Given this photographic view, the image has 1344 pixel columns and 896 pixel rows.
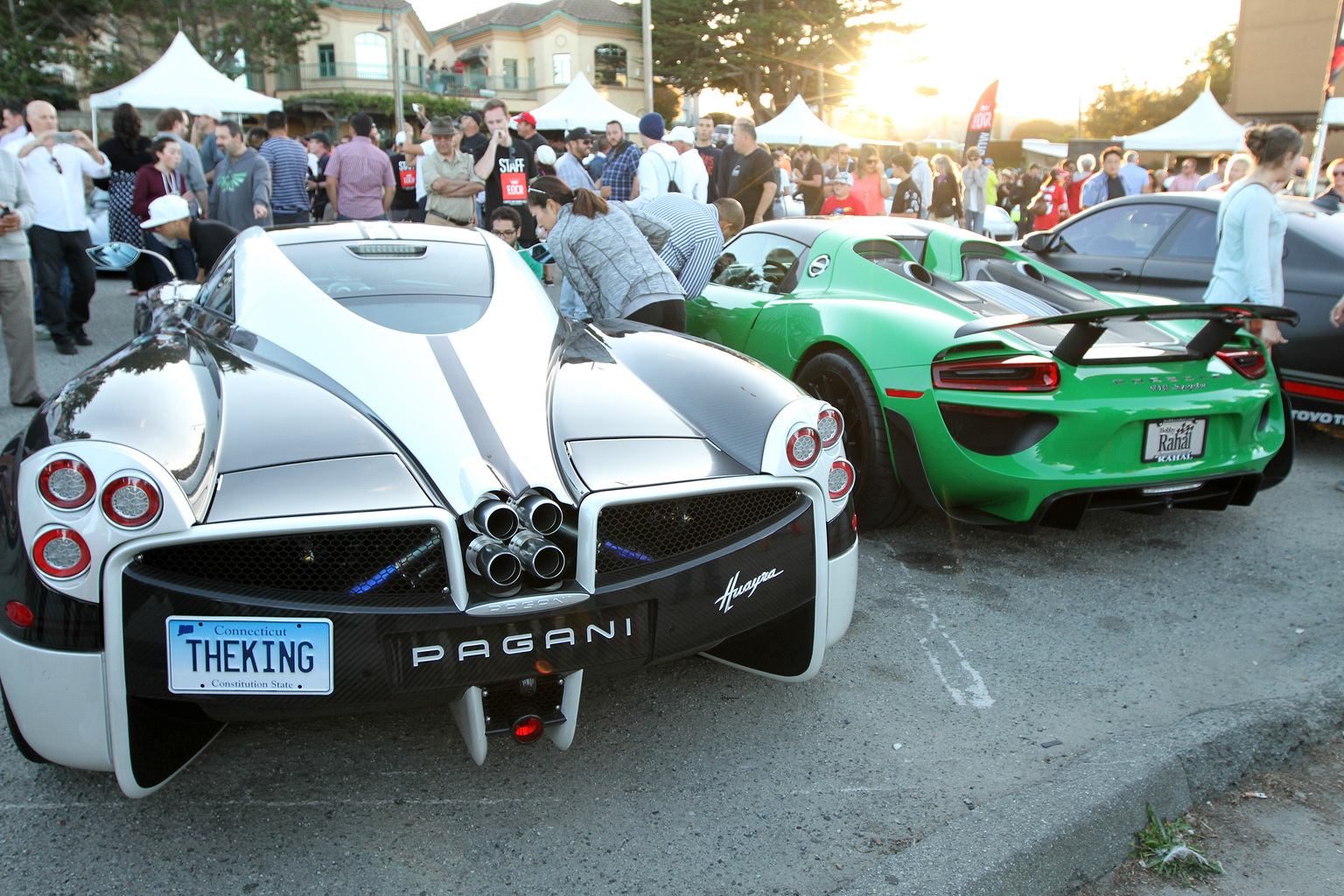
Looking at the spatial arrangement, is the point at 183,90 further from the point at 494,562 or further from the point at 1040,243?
the point at 494,562

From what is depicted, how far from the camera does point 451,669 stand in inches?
75.8

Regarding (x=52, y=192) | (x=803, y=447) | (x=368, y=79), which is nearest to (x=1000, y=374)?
(x=803, y=447)

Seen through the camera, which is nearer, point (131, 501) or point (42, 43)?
point (131, 501)

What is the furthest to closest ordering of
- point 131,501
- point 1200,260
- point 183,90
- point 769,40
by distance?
point 769,40 → point 183,90 → point 1200,260 → point 131,501

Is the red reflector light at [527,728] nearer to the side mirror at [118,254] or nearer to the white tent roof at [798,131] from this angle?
the side mirror at [118,254]

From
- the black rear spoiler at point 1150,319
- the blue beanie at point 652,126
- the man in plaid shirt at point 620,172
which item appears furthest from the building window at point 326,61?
the black rear spoiler at point 1150,319

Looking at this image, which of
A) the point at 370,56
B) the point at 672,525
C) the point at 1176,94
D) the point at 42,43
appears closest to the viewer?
the point at 672,525

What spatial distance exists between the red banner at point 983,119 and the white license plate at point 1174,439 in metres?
13.0

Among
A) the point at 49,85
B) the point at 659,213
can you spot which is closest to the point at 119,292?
the point at 659,213

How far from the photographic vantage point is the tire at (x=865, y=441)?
371 cm

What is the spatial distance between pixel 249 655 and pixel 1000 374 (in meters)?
Answer: 2.63

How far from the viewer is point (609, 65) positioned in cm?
6175

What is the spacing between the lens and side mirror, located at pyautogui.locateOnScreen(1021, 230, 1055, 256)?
634 cm

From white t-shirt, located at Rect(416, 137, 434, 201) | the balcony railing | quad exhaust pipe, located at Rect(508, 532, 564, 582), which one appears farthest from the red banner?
the balcony railing
